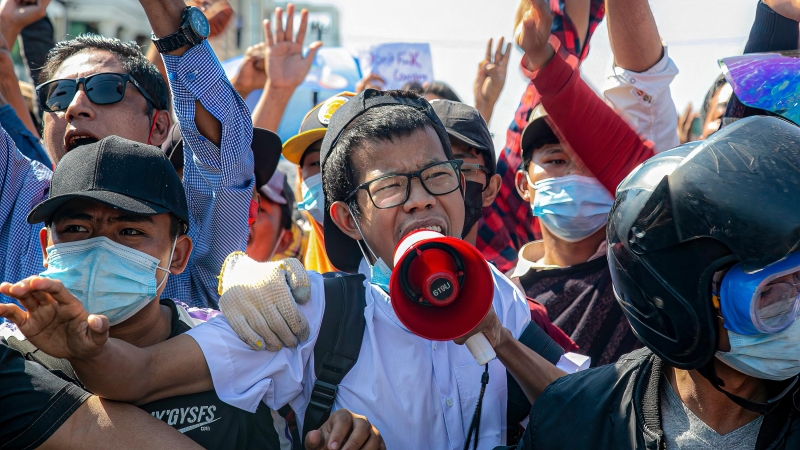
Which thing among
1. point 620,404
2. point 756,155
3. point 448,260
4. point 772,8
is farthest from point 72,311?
point 772,8

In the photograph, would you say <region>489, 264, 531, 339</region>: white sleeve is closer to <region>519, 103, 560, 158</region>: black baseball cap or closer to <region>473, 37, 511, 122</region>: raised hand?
<region>519, 103, 560, 158</region>: black baseball cap

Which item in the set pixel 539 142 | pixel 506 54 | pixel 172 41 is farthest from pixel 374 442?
pixel 506 54

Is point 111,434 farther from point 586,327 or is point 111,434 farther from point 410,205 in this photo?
point 586,327

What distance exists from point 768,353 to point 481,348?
2.90 ft

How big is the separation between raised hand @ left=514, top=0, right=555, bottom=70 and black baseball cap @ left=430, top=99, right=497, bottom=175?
1.38 ft

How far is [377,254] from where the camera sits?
10.2 feet

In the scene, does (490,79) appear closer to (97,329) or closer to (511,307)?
(511,307)

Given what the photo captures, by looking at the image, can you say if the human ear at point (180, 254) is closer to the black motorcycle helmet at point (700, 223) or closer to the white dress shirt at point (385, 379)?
the white dress shirt at point (385, 379)

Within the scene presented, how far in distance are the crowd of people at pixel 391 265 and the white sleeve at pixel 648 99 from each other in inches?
0.5

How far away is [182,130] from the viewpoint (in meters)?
3.43

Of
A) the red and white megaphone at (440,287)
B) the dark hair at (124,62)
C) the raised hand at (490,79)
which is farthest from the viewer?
the raised hand at (490,79)

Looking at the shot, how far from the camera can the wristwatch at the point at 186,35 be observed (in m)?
3.32

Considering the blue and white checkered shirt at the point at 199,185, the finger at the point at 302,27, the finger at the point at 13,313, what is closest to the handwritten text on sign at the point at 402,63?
the finger at the point at 302,27

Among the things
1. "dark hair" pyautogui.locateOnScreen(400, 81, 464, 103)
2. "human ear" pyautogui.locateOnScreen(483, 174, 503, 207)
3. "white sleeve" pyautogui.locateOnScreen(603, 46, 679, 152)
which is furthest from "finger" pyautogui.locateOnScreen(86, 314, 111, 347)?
"dark hair" pyautogui.locateOnScreen(400, 81, 464, 103)
